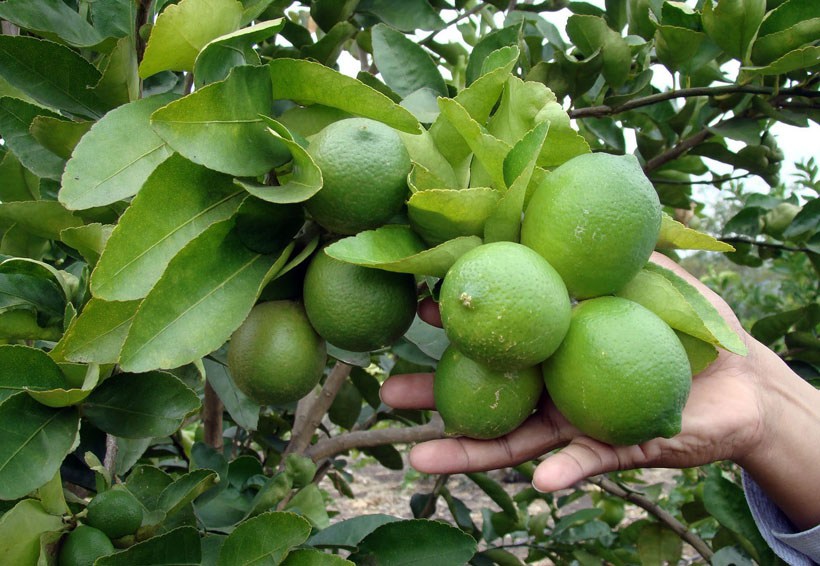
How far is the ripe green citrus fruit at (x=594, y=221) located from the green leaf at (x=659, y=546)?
1380mm

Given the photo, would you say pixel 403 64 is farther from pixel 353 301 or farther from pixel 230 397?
pixel 230 397

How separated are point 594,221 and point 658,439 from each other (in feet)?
1.49

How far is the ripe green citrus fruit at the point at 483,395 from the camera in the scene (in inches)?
34.5

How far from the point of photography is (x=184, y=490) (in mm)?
954

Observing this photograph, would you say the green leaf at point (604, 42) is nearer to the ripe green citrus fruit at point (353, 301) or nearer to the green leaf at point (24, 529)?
the ripe green citrus fruit at point (353, 301)

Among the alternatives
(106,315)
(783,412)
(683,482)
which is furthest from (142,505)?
(683,482)

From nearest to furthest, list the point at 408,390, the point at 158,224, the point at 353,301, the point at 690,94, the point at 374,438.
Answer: the point at 158,224, the point at 353,301, the point at 408,390, the point at 690,94, the point at 374,438

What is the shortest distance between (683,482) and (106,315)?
2992 mm


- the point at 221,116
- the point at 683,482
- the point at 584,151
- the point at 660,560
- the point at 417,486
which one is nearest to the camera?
the point at 221,116

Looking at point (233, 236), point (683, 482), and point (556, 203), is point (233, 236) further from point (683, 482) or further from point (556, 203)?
point (683, 482)

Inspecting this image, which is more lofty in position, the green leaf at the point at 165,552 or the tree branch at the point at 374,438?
the green leaf at the point at 165,552

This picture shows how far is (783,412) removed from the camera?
1.29 metres

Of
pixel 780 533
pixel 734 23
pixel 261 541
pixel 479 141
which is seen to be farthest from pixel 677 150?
pixel 261 541

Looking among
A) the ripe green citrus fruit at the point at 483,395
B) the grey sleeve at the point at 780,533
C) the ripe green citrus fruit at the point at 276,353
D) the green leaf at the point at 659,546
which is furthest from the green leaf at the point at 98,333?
the green leaf at the point at 659,546
